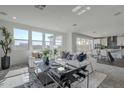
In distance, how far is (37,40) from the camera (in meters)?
6.23

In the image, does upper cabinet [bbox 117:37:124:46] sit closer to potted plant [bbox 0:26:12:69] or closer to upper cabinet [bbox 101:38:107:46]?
upper cabinet [bbox 101:38:107:46]

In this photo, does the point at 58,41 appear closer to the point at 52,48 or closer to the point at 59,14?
the point at 52,48

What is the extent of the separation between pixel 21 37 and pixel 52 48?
2130mm

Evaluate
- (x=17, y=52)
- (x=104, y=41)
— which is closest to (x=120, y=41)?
(x=104, y=41)

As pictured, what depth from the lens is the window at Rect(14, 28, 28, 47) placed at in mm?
5298

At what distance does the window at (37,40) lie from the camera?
6043 millimetres

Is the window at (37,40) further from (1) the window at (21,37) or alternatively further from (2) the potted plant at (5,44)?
(2) the potted plant at (5,44)

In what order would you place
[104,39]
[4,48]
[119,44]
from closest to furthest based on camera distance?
1. [4,48]
2. [119,44]
3. [104,39]

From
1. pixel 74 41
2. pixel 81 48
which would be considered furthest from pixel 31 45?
pixel 81 48

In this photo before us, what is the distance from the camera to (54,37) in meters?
7.16

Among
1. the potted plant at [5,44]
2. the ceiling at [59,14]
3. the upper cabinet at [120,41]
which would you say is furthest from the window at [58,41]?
the upper cabinet at [120,41]

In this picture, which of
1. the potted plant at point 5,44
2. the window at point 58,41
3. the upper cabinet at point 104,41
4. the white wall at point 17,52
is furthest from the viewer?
the upper cabinet at point 104,41
